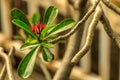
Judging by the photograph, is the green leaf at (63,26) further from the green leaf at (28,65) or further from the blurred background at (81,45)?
the blurred background at (81,45)

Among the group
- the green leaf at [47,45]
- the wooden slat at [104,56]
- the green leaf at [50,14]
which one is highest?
the wooden slat at [104,56]

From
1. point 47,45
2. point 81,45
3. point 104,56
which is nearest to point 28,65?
point 47,45

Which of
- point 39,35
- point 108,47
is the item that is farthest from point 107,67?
point 39,35

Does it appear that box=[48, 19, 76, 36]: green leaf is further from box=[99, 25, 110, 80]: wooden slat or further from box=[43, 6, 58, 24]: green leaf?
box=[99, 25, 110, 80]: wooden slat

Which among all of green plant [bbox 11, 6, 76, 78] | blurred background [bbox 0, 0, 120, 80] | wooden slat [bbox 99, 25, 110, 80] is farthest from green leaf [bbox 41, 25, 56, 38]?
wooden slat [bbox 99, 25, 110, 80]

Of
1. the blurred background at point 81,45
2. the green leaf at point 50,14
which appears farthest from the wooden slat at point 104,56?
the green leaf at point 50,14
